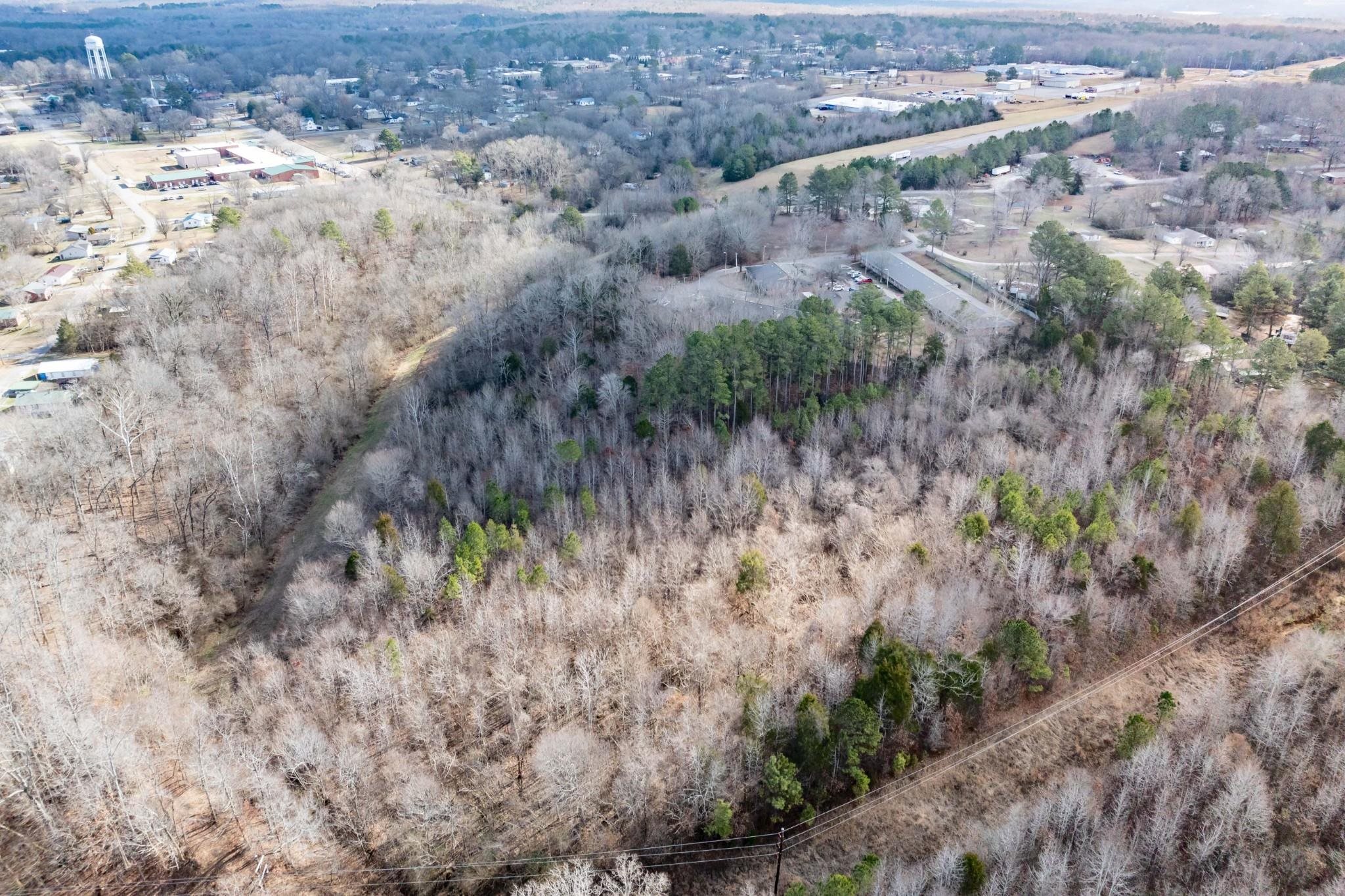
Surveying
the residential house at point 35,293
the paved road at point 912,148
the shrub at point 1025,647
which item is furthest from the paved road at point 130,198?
the shrub at point 1025,647

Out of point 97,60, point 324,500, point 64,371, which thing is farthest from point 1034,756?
point 97,60

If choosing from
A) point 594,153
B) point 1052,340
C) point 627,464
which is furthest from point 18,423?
point 594,153

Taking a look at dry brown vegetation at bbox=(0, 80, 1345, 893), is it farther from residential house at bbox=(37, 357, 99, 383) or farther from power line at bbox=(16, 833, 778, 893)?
residential house at bbox=(37, 357, 99, 383)

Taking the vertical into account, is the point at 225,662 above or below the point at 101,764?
below

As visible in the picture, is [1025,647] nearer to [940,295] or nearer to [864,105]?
[940,295]

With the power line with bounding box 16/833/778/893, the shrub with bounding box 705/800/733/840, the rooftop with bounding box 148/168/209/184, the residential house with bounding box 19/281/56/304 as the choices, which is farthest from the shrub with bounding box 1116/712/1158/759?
the rooftop with bounding box 148/168/209/184

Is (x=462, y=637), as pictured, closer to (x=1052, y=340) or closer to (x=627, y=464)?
(x=627, y=464)

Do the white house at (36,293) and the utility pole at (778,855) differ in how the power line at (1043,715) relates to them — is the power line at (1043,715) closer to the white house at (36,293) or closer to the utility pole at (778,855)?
the utility pole at (778,855)
